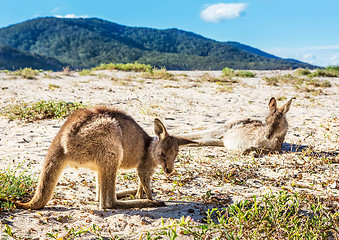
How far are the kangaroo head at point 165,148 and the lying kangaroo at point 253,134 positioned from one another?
206 centimetres

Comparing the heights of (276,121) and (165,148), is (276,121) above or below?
above

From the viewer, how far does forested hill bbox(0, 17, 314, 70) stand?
50531mm

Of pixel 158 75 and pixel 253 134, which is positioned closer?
pixel 253 134

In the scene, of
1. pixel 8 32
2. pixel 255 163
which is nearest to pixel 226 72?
Result: pixel 255 163

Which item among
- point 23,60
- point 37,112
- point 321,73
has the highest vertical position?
point 23,60

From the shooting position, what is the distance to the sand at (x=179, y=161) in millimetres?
3230

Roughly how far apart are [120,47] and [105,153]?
58.9 m

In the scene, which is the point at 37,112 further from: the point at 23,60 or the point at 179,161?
the point at 23,60

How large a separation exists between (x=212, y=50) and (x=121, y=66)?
52.4 meters

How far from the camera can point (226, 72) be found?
1811 centimetres

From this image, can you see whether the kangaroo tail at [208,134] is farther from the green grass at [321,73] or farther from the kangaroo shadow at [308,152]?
the green grass at [321,73]

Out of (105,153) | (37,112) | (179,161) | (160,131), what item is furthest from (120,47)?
(105,153)

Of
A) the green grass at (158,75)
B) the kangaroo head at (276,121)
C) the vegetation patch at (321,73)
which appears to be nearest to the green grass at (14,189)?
the kangaroo head at (276,121)

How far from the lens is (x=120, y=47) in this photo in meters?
59.7
